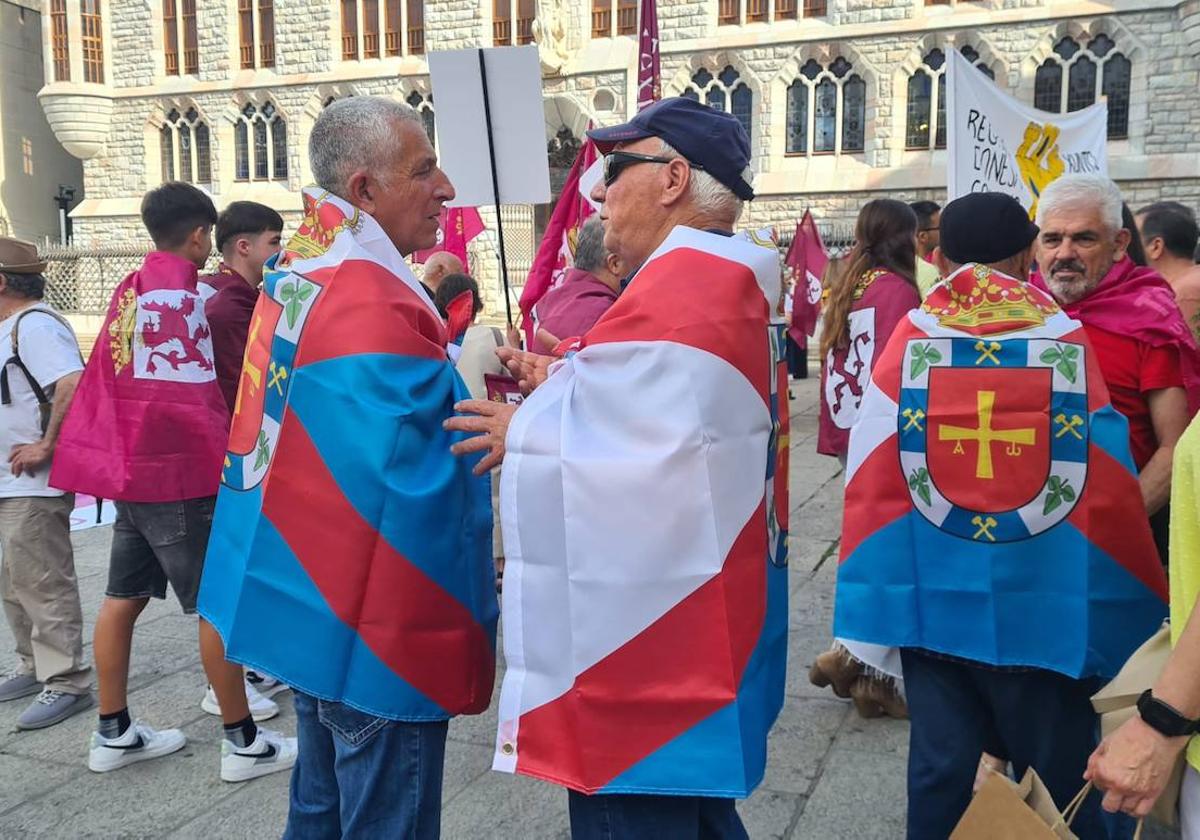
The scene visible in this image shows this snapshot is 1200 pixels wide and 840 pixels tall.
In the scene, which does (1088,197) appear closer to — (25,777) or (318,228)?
(318,228)

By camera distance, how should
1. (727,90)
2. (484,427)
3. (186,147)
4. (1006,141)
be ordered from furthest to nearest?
(186,147) → (727,90) → (1006,141) → (484,427)

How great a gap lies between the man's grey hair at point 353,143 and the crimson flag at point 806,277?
9.48m

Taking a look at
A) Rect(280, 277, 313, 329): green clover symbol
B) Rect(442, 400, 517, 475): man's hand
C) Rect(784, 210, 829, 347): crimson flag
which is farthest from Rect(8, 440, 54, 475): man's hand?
Rect(784, 210, 829, 347): crimson flag

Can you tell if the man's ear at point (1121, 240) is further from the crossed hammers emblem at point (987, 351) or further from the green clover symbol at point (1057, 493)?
the green clover symbol at point (1057, 493)

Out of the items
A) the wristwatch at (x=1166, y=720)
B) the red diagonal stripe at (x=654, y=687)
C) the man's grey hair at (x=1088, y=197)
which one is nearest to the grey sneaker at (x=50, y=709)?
the red diagonal stripe at (x=654, y=687)

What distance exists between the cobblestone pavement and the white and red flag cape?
1.63 meters

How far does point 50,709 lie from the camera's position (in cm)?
407

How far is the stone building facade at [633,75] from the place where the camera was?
2089cm

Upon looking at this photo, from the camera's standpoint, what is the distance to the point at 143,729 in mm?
3736

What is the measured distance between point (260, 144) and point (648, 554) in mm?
31206

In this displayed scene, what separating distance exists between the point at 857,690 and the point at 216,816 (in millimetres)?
2377

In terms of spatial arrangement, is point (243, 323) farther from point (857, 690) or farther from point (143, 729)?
point (857, 690)

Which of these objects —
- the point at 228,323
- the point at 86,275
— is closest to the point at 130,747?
the point at 228,323

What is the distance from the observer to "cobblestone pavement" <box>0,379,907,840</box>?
3.13 meters
